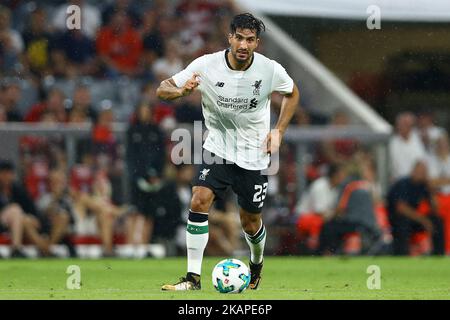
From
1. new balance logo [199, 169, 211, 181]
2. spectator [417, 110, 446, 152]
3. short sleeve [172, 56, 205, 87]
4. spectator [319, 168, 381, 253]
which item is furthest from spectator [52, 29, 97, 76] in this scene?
new balance logo [199, 169, 211, 181]

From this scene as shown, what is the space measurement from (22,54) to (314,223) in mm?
5427

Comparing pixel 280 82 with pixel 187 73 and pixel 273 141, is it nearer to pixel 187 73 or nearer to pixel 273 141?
pixel 273 141

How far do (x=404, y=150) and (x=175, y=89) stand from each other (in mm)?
10046

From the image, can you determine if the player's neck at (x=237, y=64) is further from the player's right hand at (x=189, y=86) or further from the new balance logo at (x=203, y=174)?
the new balance logo at (x=203, y=174)

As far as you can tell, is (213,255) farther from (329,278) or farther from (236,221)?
(329,278)

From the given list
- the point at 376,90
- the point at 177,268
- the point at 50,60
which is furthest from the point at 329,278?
the point at 376,90

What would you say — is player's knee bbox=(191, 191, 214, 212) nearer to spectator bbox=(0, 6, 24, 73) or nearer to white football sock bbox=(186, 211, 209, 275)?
white football sock bbox=(186, 211, 209, 275)

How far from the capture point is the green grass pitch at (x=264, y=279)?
33.6 ft

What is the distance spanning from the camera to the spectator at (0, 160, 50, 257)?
17422 millimetres

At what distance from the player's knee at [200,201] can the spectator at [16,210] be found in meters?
7.35

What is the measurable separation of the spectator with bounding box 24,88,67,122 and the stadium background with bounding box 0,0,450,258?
2 cm

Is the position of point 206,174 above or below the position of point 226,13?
below

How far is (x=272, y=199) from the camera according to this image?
61.7 feet

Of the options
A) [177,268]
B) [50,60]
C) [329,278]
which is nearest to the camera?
[329,278]
